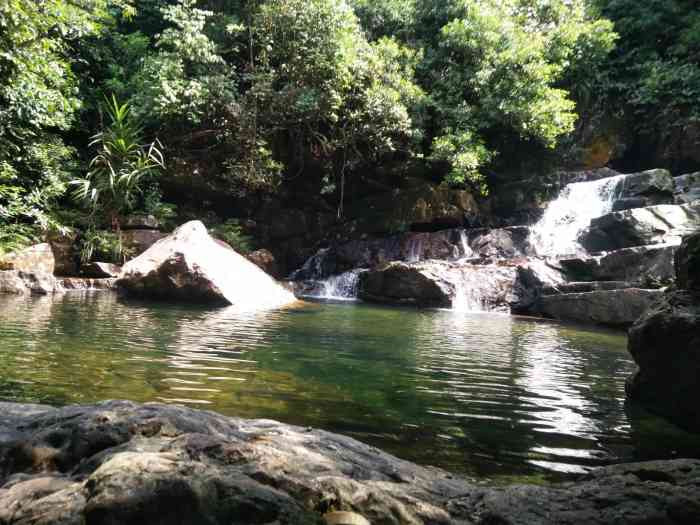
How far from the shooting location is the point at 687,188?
51.1 ft

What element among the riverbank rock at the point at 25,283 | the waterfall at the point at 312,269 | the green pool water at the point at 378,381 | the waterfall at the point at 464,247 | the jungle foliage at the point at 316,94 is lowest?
the green pool water at the point at 378,381

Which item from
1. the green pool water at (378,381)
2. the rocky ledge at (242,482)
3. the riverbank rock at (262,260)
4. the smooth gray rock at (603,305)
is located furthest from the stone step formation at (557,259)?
the rocky ledge at (242,482)

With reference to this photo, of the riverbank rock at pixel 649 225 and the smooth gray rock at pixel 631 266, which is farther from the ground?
the riverbank rock at pixel 649 225

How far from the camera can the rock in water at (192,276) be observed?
380 inches

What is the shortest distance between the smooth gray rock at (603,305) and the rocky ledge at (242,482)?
26.8 ft

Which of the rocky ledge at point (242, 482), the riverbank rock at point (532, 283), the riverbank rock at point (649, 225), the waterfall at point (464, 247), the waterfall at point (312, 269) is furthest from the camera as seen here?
the waterfall at point (312, 269)

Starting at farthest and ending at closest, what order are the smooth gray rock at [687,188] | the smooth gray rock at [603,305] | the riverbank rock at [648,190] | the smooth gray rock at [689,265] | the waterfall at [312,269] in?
the waterfall at [312,269] → the smooth gray rock at [687,188] → the riverbank rock at [648,190] → the smooth gray rock at [603,305] → the smooth gray rock at [689,265]

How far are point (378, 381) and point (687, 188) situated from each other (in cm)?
1548

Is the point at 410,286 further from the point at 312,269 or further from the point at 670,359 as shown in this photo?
the point at 670,359

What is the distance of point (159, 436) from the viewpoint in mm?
1956

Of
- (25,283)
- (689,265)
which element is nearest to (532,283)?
(689,265)

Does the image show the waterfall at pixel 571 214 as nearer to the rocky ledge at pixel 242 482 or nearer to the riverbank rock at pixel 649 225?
the riverbank rock at pixel 649 225

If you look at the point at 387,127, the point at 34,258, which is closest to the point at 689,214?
the point at 387,127

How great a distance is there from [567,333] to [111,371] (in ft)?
23.7
